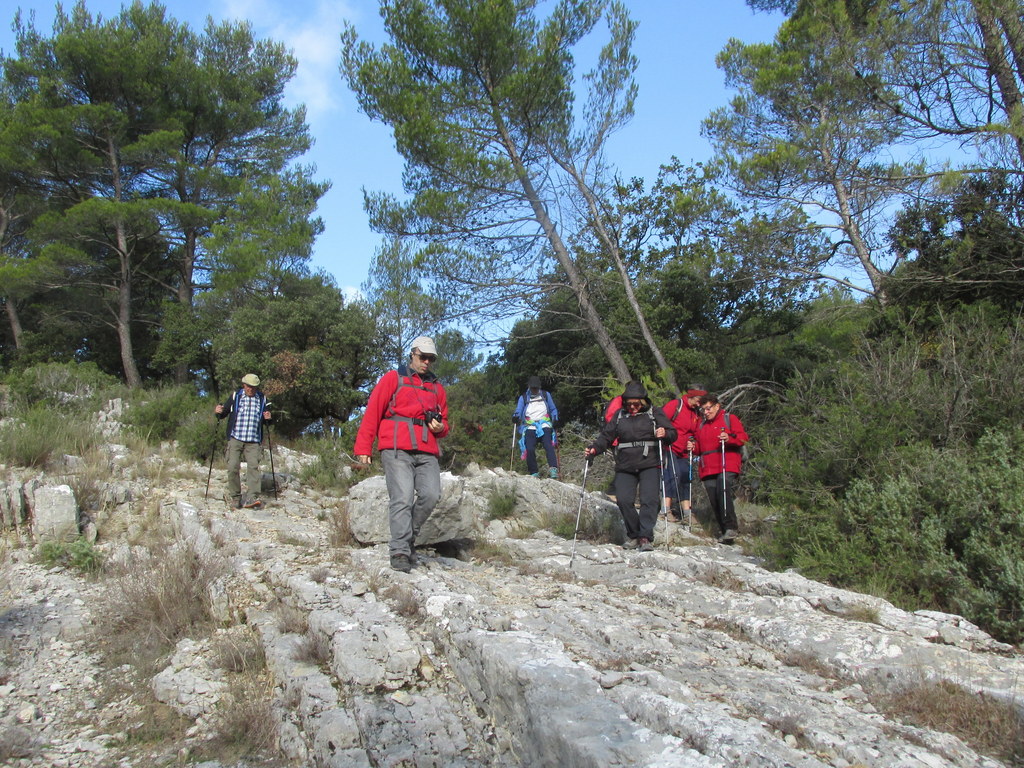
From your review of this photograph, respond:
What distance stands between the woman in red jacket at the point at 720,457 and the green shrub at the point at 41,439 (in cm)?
833

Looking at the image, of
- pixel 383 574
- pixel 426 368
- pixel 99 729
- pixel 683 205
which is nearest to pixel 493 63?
pixel 683 205

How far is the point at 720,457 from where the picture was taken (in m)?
7.85

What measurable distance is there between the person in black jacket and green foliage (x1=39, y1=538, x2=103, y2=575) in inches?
195

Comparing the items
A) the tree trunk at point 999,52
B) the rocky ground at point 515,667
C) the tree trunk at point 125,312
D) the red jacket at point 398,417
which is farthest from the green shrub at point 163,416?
the tree trunk at point 999,52

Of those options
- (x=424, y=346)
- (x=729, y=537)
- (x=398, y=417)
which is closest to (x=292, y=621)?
(x=398, y=417)

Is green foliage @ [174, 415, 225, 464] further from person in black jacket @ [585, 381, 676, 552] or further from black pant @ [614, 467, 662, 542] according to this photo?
black pant @ [614, 467, 662, 542]

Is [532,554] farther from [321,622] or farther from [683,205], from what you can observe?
[683,205]

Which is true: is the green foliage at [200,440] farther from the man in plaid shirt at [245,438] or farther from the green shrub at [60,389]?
the green shrub at [60,389]

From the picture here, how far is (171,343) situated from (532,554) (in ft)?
49.7

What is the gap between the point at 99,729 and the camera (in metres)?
4.09

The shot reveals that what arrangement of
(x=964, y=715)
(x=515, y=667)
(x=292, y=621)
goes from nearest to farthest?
(x=964, y=715) → (x=515, y=667) → (x=292, y=621)

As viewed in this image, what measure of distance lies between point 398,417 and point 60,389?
12.1 meters

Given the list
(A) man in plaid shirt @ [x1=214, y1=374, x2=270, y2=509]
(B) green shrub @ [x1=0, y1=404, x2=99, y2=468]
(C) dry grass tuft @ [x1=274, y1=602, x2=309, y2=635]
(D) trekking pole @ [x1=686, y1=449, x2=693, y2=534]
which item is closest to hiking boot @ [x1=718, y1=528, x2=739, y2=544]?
(D) trekking pole @ [x1=686, y1=449, x2=693, y2=534]

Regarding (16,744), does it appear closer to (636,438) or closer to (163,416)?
(636,438)
